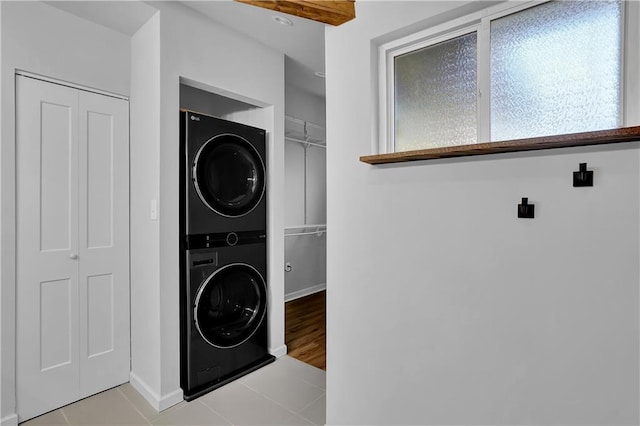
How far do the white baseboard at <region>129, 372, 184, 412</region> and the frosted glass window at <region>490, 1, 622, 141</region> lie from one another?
235cm

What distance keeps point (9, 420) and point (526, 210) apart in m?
2.86

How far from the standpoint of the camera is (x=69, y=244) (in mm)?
2113

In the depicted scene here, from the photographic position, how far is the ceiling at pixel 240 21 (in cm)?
203

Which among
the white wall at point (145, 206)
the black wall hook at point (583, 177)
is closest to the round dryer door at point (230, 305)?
the white wall at point (145, 206)

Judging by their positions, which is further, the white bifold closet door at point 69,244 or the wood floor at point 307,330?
the wood floor at point 307,330

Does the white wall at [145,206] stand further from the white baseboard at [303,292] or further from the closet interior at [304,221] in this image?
the white baseboard at [303,292]

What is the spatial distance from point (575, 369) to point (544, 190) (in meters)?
0.62

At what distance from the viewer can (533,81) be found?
4.09ft

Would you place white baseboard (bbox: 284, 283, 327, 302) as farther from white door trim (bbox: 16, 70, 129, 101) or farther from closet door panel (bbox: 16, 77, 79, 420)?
white door trim (bbox: 16, 70, 129, 101)

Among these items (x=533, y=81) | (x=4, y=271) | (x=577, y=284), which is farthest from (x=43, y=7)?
(x=577, y=284)

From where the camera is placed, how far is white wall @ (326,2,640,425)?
106 centimetres

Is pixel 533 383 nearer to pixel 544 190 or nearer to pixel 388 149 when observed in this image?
pixel 544 190

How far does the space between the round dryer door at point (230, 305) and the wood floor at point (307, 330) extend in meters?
0.56

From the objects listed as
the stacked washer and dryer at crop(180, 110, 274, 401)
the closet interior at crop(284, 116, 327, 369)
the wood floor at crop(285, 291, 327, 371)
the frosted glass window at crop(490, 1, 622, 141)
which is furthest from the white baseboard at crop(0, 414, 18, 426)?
the frosted glass window at crop(490, 1, 622, 141)
